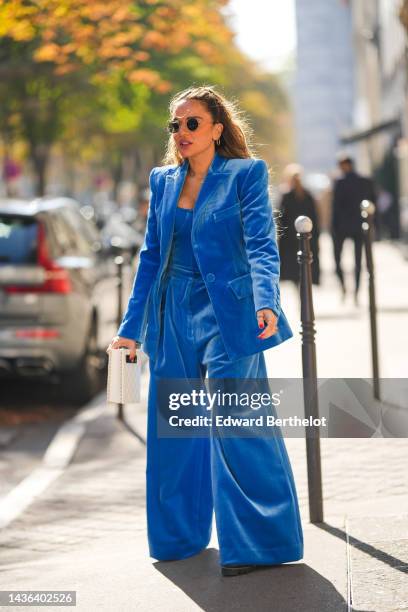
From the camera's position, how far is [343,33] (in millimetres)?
132875

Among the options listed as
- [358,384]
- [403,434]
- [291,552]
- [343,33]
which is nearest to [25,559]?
[291,552]

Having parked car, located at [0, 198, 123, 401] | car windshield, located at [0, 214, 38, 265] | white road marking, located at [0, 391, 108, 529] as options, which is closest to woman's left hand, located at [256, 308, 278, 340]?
white road marking, located at [0, 391, 108, 529]

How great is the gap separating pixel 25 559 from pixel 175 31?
12.3 metres

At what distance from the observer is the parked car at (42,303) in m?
10.3

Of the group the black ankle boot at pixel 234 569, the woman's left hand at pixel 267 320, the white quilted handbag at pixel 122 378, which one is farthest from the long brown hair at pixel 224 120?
the black ankle boot at pixel 234 569

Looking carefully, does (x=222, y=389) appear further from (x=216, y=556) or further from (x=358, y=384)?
(x=358, y=384)

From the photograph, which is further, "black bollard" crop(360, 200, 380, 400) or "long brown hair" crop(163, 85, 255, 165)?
"black bollard" crop(360, 200, 380, 400)

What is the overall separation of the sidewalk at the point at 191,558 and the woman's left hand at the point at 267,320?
2.87 feet

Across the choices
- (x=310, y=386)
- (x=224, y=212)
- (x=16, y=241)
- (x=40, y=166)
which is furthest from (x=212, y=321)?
(x=40, y=166)

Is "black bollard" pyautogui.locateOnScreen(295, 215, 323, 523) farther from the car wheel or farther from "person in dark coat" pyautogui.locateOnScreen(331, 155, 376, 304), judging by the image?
"person in dark coat" pyautogui.locateOnScreen(331, 155, 376, 304)

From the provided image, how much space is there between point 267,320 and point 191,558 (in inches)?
41.5

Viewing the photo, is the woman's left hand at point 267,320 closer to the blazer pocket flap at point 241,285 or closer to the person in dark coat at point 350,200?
the blazer pocket flap at point 241,285

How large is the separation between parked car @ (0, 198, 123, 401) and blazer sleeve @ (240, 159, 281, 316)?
17.8ft

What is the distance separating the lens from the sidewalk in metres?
4.80
